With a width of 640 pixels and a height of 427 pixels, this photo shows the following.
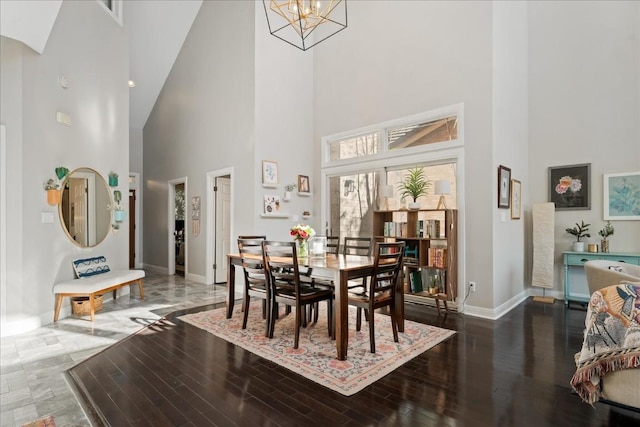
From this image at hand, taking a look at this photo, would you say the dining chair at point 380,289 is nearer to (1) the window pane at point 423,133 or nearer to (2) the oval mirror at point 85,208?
(1) the window pane at point 423,133

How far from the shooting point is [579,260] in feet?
15.0

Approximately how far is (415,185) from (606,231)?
263 cm

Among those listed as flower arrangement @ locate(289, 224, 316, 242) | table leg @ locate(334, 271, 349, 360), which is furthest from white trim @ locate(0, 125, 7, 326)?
table leg @ locate(334, 271, 349, 360)

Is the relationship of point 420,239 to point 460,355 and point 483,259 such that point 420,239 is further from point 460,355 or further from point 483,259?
point 460,355

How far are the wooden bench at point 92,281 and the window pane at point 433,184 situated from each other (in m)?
4.00

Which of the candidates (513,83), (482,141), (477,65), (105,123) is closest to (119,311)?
(105,123)

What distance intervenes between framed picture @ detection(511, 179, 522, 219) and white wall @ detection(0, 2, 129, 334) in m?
5.90

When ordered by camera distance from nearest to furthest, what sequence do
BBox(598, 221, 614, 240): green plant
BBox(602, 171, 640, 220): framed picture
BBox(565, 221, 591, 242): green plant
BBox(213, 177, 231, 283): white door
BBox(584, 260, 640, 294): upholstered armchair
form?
BBox(584, 260, 640, 294): upholstered armchair
BBox(602, 171, 640, 220): framed picture
BBox(598, 221, 614, 240): green plant
BBox(565, 221, 591, 242): green plant
BBox(213, 177, 231, 283): white door

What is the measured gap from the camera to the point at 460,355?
292 cm

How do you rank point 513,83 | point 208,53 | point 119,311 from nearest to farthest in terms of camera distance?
point 119,311 → point 513,83 → point 208,53

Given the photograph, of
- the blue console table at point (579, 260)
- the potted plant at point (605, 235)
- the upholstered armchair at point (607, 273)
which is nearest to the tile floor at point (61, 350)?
the upholstered armchair at point (607, 273)

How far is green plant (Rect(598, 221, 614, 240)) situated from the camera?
448 centimetres

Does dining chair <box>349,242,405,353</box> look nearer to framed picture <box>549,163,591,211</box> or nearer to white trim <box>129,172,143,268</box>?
framed picture <box>549,163,591,211</box>

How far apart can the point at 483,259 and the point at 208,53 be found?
19.4ft
